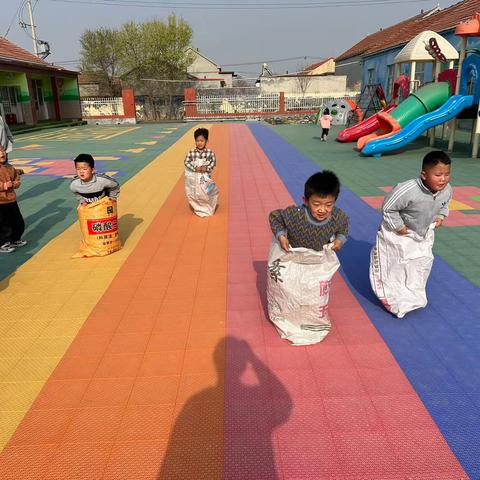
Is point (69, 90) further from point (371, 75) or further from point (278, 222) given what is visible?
point (278, 222)

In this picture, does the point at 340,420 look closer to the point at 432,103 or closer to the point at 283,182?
the point at 283,182

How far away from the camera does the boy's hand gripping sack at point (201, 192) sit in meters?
6.82

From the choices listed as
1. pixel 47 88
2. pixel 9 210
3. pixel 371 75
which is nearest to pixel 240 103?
pixel 371 75

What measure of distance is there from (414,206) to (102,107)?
118 feet

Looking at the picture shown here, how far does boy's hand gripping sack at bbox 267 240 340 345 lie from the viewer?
3.28 m

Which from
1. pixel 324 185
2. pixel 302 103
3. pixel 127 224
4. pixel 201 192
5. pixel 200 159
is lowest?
pixel 127 224

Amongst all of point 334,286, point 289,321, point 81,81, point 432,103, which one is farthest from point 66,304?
point 81,81

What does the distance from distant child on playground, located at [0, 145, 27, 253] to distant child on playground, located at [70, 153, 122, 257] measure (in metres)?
0.98

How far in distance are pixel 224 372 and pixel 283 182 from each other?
23.7ft

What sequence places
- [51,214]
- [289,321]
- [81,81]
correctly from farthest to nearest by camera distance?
[81,81] → [51,214] → [289,321]

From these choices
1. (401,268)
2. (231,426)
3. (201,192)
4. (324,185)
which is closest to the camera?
(231,426)

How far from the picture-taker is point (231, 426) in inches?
105

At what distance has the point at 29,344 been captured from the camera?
11.9 ft

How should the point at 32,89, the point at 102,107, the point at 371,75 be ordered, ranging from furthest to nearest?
the point at 102,107 < the point at 371,75 < the point at 32,89
